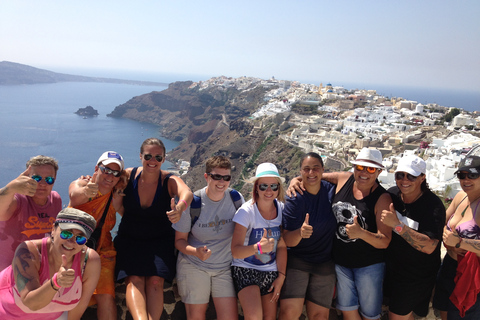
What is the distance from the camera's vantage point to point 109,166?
2.62 meters

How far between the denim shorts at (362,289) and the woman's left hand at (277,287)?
0.43 m

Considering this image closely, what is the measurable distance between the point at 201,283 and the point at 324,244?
920 millimetres

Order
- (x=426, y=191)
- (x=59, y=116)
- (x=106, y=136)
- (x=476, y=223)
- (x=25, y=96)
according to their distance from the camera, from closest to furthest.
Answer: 1. (x=476, y=223)
2. (x=426, y=191)
3. (x=106, y=136)
4. (x=59, y=116)
5. (x=25, y=96)

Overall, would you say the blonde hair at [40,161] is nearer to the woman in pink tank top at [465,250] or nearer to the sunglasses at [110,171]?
the sunglasses at [110,171]

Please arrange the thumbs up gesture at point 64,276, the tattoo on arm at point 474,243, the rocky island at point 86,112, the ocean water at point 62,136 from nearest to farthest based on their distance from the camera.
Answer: the thumbs up gesture at point 64,276
the tattoo on arm at point 474,243
the ocean water at point 62,136
the rocky island at point 86,112

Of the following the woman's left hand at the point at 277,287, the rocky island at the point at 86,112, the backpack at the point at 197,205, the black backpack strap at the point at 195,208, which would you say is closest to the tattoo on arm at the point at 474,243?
the woman's left hand at the point at 277,287

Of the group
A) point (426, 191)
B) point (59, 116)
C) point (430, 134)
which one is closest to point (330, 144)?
point (430, 134)

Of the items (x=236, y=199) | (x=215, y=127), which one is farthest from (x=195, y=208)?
(x=215, y=127)

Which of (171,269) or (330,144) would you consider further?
(330,144)

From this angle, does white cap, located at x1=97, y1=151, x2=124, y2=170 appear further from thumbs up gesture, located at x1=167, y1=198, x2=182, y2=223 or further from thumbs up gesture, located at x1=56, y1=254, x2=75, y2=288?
thumbs up gesture, located at x1=56, y1=254, x2=75, y2=288

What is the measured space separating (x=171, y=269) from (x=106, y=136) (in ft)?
277

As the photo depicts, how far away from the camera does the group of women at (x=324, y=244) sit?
2.37 meters

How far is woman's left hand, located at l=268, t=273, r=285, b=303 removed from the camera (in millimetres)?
2496

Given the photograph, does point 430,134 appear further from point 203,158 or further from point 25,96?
point 25,96
